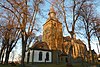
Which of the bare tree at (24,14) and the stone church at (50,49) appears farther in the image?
the stone church at (50,49)

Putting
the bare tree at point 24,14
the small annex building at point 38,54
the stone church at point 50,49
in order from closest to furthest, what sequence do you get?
1. the bare tree at point 24,14
2. the small annex building at point 38,54
3. the stone church at point 50,49

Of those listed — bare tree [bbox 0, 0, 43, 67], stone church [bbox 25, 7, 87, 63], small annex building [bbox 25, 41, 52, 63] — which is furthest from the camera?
stone church [bbox 25, 7, 87, 63]

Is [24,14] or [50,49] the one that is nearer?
[24,14]

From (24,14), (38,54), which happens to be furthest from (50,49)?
(24,14)

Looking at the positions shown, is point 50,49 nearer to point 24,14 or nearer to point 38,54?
point 38,54

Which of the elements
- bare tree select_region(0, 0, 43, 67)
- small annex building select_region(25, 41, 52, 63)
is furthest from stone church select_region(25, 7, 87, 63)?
bare tree select_region(0, 0, 43, 67)

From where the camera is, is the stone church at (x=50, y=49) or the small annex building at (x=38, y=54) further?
the stone church at (x=50, y=49)

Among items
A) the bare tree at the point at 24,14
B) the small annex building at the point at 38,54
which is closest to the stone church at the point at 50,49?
the small annex building at the point at 38,54

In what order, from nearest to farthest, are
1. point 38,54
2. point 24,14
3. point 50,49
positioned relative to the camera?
point 24,14 → point 38,54 → point 50,49

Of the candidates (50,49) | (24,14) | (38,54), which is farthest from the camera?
(50,49)

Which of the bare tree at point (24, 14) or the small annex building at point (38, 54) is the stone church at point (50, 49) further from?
the bare tree at point (24, 14)

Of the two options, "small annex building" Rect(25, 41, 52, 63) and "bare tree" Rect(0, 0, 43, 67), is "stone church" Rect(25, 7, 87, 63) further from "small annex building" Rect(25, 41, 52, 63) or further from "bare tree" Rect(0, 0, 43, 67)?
"bare tree" Rect(0, 0, 43, 67)

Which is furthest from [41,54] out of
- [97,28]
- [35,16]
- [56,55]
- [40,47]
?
[35,16]

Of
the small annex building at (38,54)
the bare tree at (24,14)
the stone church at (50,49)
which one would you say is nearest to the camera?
the bare tree at (24,14)
